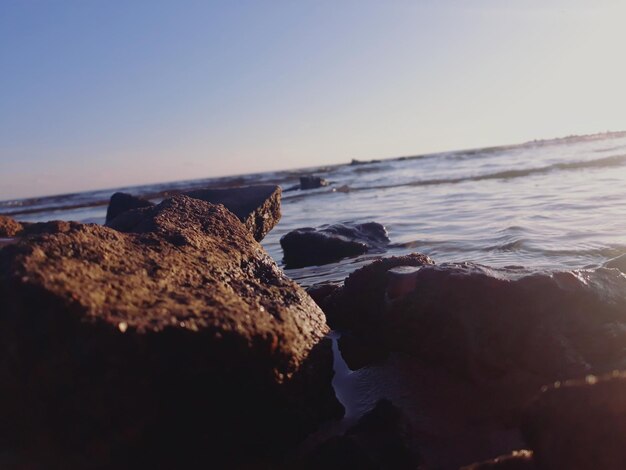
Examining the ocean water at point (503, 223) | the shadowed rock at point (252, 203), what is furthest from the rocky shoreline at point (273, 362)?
the shadowed rock at point (252, 203)

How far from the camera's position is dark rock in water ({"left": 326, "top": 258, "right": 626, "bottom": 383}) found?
2360 millimetres

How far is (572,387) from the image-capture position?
4.55ft

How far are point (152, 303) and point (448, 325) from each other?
139cm

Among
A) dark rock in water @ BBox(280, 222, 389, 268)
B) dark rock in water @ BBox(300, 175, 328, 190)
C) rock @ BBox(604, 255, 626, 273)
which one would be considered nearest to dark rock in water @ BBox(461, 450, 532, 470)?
rock @ BBox(604, 255, 626, 273)

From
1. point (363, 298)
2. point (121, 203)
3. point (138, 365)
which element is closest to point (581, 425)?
point (138, 365)

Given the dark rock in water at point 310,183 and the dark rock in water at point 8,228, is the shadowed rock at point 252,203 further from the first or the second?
the dark rock in water at point 310,183

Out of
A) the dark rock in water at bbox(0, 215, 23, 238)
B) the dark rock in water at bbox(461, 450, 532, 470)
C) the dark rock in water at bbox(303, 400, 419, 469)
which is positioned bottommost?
the dark rock in water at bbox(303, 400, 419, 469)

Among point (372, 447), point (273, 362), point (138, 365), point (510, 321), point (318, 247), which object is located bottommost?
point (372, 447)

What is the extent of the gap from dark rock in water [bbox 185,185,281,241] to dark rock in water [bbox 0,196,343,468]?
314cm

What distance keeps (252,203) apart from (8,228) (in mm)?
2954

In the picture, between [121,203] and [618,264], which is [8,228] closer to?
[618,264]

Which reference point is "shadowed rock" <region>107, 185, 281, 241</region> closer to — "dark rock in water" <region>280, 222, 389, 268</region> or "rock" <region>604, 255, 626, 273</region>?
"dark rock in water" <region>280, 222, 389, 268</region>

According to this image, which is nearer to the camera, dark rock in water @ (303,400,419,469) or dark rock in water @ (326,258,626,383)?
dark rock in water @ (303,400,419,469)

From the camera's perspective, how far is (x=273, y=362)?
6.41ft
